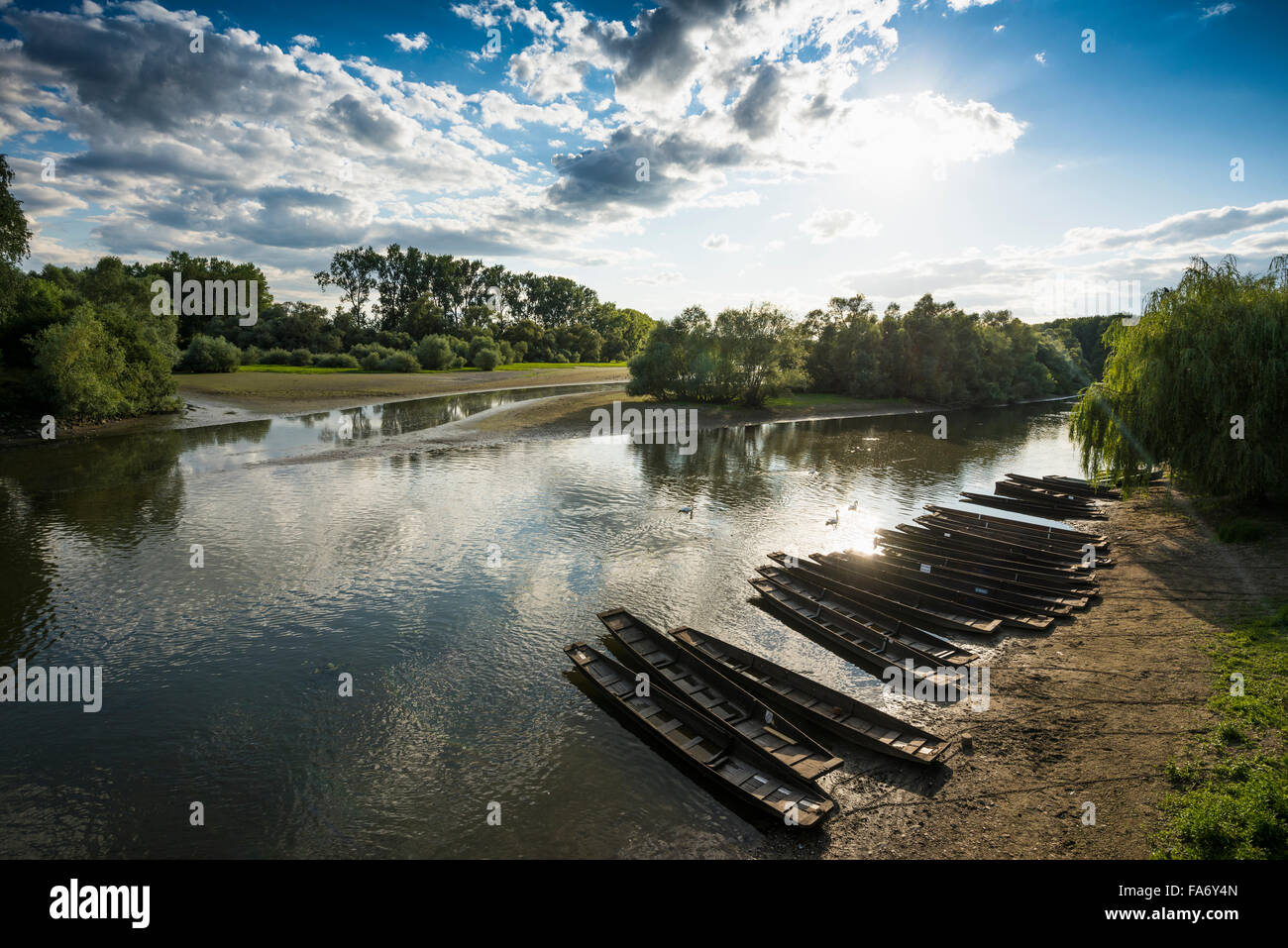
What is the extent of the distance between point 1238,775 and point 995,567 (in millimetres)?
14312

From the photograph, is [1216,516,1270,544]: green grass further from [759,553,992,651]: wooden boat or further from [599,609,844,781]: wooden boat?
[599,609,844,781]: wooden boat

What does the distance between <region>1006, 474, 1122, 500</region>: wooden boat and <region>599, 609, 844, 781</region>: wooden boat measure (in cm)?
3646

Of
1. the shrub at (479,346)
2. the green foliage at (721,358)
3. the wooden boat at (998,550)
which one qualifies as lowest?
the wooden boat at (998,550)

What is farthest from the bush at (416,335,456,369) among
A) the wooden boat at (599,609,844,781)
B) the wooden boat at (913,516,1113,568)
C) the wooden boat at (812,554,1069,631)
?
the wooden boat at (599,609,844,781)

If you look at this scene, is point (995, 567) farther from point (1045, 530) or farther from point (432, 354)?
point (432, 354)

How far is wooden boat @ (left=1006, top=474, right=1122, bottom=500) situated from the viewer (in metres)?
40.8

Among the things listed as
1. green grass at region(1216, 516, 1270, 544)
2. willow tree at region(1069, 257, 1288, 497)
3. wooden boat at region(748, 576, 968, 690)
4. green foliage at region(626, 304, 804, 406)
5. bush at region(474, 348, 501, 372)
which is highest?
bush at region(474, 348, 501, 372)

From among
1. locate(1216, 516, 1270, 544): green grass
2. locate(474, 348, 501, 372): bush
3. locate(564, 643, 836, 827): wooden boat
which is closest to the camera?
locate(564, 643, 836, 827): wooden boat

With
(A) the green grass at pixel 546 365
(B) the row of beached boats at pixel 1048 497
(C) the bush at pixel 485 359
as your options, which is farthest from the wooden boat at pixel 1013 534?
(C) the bush at pixel 485 359

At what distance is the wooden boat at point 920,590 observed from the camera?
2141 cm

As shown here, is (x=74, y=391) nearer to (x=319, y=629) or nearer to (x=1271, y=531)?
(x=319, y=629)

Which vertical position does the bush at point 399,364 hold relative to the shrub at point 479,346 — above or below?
below

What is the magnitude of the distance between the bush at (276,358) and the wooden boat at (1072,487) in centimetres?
12291

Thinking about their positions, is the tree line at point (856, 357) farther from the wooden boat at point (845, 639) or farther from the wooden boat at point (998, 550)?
the wooden boat at point (845, 639)
